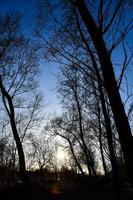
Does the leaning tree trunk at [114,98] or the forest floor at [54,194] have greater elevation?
the leaning tree trunk at [114,98]

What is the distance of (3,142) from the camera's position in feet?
147

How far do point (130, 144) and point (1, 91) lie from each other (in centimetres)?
1589

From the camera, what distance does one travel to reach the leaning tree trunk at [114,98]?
7402 mm

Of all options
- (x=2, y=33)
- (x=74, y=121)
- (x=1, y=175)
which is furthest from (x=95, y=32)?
(x=1, y=175)

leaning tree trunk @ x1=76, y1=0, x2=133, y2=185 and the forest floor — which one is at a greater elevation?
leaning tree trunk @ x1=76, y1=0, x2=133, y2=185

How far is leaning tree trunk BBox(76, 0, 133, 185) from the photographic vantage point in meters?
7.40

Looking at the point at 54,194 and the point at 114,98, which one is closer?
the point at 114,98

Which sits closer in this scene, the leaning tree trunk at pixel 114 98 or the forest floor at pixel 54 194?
the leaning tree trunk at pixel 114 98

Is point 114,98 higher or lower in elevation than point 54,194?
higher

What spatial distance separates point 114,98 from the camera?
792 cm

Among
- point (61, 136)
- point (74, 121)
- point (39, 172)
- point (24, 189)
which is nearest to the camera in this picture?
point (24, 189)

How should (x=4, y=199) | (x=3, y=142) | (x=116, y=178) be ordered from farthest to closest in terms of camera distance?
(x=3, y=142) → (x=4, y=199) → (x=116, y=178)

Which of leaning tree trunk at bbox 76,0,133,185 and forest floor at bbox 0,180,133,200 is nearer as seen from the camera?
leaning tree trunk at bbox 76,0,133,185

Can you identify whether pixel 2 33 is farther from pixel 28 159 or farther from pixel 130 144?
pixel 28 159
